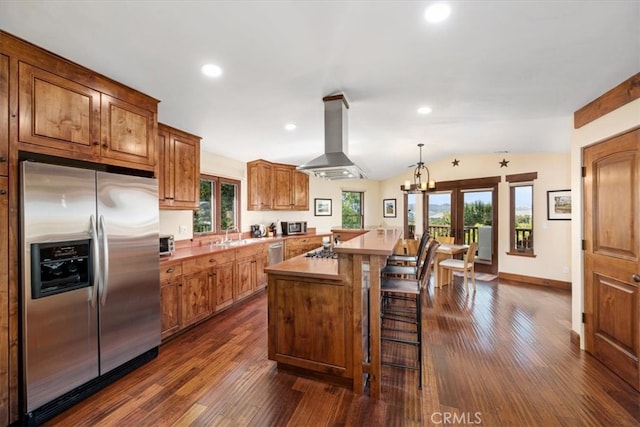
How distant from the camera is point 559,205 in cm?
494

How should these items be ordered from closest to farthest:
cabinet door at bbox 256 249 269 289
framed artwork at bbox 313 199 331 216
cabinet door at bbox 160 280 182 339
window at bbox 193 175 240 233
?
1. cabinet door at bbox 160 280 182 339
2. window at bbox 193 175 240 233
3. cabinet door at bbox 256 249 269 289
4. framed artwork at bbox 313 199 331 216

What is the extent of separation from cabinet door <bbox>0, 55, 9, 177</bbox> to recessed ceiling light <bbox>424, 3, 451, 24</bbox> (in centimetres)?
252

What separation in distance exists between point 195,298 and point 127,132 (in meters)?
1.91

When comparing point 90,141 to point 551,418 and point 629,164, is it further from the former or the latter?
point 629,164

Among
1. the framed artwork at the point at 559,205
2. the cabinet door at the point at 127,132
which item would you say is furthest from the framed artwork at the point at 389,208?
the cabinet door at the point at 127,132

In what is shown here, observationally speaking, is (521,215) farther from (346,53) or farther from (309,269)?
(346,53)

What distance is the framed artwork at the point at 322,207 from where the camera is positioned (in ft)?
22.2

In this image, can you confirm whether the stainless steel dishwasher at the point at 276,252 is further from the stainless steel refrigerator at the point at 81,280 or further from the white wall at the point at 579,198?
the white wall at the point at 579,198

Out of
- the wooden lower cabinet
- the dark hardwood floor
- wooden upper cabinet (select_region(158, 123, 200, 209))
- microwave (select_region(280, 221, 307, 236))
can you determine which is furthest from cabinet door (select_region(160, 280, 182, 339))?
microwave (select_region(280, 221, 307, 236))

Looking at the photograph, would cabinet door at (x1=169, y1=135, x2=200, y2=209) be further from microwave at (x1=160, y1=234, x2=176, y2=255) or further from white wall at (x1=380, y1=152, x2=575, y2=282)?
white wall at (x1=380, y1=152, x2=575, y2=282)

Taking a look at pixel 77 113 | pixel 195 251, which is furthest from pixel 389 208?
pixel 77 113

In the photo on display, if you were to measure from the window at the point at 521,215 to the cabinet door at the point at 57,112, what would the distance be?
6562mm

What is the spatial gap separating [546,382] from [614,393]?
0.43 meters

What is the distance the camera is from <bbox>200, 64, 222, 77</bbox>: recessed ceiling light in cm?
202
